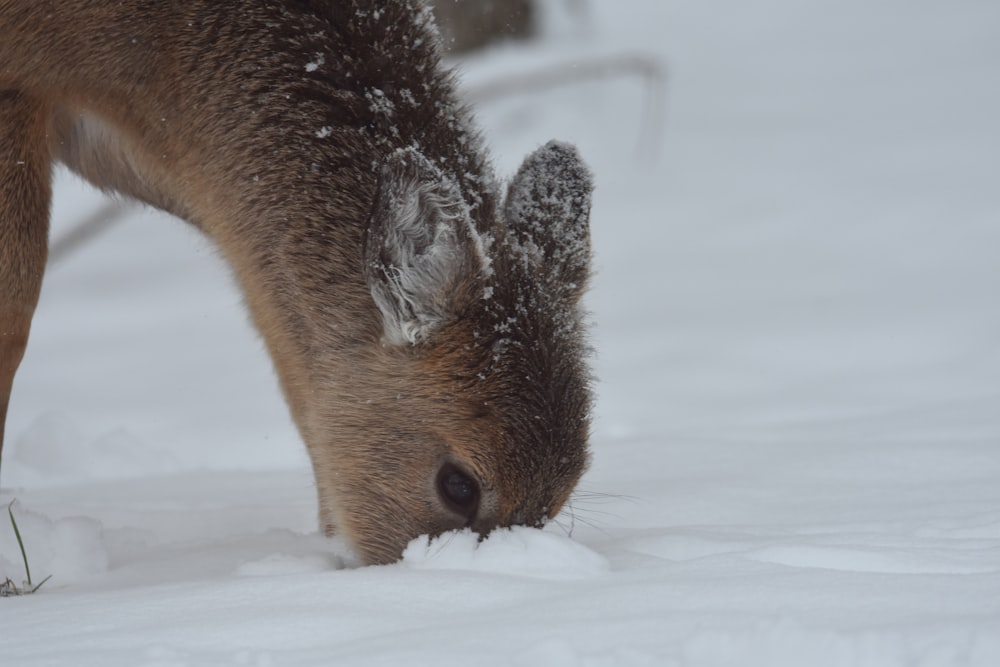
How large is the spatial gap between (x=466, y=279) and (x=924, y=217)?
691cm

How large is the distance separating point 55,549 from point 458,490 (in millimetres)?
1337

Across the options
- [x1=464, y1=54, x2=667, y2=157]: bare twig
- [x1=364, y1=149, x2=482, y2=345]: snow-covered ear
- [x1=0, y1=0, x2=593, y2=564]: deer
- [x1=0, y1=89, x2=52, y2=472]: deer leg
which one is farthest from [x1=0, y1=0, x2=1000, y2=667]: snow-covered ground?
[x1=464, y1=54, x2=667, y2=157]: bare twig

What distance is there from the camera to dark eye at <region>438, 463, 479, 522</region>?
3830 millimetres

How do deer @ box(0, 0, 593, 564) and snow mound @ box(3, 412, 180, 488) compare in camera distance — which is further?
snow mound @ box(3, 412, 180, 488)

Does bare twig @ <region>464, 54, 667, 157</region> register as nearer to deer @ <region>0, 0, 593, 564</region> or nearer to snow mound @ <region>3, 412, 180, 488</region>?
snow mound @ <region>3, 412, 180, 488</region>

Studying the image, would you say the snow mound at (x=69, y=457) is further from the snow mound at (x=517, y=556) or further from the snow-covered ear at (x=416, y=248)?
the snow mound at (x=517, y=556)

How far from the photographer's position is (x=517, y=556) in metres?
3.29

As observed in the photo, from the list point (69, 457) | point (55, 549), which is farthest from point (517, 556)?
point (69, 457)

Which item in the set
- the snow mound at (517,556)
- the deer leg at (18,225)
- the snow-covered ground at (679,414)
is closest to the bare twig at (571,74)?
the snow-covered ground at (679,414)

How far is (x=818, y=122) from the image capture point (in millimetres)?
12477

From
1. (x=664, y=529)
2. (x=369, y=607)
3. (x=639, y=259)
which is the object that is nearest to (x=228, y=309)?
(x=639, y=259)

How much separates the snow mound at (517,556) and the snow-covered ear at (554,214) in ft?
3.44

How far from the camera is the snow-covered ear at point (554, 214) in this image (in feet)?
14.0

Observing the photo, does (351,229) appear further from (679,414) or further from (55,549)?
(679,414)
